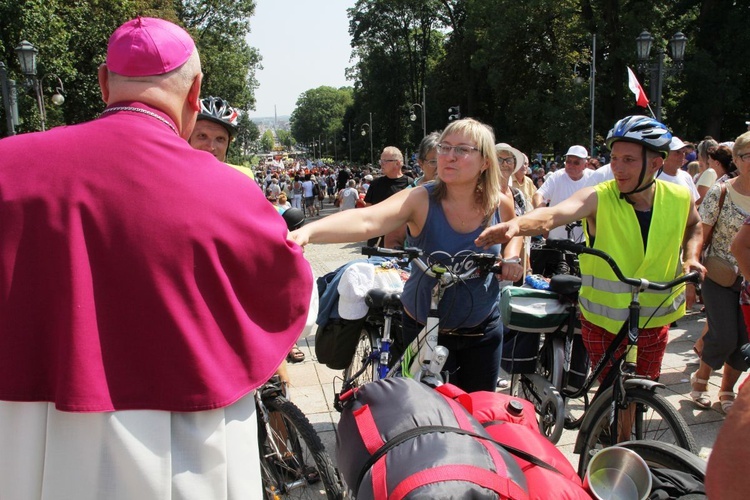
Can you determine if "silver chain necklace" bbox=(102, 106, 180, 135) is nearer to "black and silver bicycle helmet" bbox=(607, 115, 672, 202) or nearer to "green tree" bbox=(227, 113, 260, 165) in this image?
"black and silver bicycle helmet" bbox=(607, 115, 672, 202)

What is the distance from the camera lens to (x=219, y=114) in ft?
12.4

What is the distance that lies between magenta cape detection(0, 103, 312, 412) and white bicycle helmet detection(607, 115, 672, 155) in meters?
2.53

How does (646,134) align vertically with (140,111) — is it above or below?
below

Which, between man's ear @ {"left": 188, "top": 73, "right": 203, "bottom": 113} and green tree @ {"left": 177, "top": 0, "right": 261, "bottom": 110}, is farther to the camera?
green tree @ {"left": 177, "top": 0, "right": 261, "bottom": 110}

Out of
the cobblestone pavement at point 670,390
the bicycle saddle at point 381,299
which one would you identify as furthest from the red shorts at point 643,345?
the bicycle saddle at point 381,299

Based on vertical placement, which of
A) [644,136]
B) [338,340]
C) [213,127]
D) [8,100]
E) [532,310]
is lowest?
[338,340]

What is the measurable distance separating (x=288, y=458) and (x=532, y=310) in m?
1.80

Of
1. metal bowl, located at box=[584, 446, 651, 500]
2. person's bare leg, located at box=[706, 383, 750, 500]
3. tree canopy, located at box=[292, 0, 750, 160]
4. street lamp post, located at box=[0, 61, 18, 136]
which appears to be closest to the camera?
person's bare leg, located at box=[706, 383, 750, 500]

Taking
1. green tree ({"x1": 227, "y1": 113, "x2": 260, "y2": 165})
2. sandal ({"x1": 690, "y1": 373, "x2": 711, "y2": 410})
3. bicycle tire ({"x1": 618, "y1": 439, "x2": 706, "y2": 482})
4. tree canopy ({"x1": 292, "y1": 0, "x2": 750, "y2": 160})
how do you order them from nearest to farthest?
bicycle tire ({"x1": 618, "y1": 439, "x2": 706, "y2": 482}) → sandal ({"x1": 690, "y1": 373, "x2": 711, "y2": 410}) → tree canopy ({"x1": 292, "y1": 0, "x2": 750, "y2": 160}) → green tree ({"x1": 227, "y1": 113, "x2": 260, "y2": 165})

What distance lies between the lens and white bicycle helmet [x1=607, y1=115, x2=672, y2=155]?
334 centimetres

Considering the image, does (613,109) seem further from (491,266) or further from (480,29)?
(491,266)

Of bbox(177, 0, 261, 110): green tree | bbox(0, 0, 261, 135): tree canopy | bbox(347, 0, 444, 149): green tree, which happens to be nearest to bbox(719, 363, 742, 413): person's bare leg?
bbox(0, 0, 261, 135): tree canopy

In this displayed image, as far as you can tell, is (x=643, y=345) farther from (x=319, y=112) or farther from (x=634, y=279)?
(x=319, y=112)

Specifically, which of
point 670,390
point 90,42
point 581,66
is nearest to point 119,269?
point 670,390
